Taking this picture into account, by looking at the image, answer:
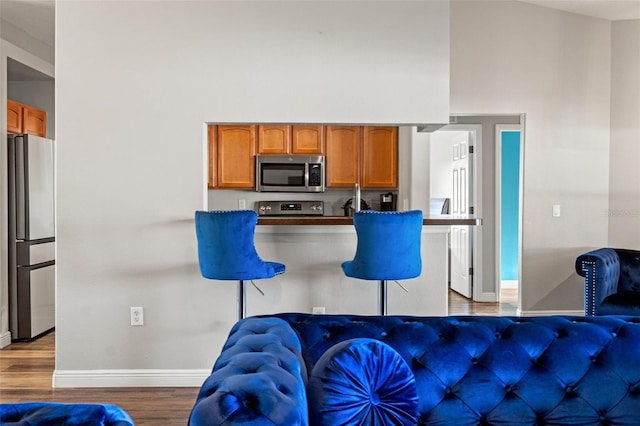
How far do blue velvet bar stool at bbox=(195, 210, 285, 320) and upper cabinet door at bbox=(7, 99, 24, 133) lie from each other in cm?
299

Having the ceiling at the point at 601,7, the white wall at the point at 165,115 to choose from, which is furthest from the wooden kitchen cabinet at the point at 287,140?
the white wall at the point at 165,115

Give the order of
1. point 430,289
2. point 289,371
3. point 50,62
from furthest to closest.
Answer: point 50,62
point 430,289
point 289,371

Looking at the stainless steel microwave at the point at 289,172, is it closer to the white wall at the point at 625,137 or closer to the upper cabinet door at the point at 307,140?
the upper cabinet door at the point at 307,140

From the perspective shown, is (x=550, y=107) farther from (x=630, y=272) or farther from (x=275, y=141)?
(x=275, y=141)

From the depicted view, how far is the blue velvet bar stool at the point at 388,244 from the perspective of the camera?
135 inches

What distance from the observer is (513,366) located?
189 cm

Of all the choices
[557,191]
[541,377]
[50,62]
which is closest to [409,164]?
[557,191]

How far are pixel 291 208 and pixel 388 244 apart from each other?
379 centimetres

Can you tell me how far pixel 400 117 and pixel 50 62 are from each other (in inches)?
160

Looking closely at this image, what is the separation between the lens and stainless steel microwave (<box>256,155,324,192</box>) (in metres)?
7.00

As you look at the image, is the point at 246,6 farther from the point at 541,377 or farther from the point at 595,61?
the point at 595,61

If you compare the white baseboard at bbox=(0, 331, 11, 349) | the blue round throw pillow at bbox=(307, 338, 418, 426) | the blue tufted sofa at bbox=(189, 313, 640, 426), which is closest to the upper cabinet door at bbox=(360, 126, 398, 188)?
the white baseboard at bbox=(0, 331, 11, 349)

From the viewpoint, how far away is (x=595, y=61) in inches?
220

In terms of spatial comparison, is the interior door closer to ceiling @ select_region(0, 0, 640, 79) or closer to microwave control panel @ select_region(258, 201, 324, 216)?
microwave control panel @ select_region(258, 201, 324, 216)
